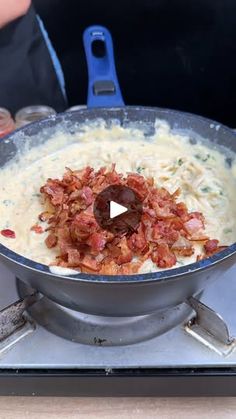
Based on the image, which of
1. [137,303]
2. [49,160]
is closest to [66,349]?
[137,303]

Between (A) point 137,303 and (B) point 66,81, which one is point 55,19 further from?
(A) point 137,303

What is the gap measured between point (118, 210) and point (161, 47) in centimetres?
143

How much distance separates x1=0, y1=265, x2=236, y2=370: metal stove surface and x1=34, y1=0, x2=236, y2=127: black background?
1477mm

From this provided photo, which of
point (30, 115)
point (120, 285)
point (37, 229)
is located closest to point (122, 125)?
point (37, 229)

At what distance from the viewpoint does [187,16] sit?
2.23 m

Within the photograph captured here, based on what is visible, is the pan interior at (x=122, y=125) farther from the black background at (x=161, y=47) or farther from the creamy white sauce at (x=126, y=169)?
the black background at (x=161, y=47)

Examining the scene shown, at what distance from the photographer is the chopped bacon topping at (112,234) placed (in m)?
1.03

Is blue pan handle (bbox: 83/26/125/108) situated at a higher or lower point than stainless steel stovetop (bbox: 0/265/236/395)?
higher

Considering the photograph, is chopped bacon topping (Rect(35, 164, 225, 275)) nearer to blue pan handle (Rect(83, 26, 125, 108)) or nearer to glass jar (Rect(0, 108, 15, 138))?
blue pan handle (Rect(83, 26, 125, 108))

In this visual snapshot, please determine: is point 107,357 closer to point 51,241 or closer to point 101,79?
point 51,241

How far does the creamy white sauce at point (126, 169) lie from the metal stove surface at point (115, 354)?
169 mm

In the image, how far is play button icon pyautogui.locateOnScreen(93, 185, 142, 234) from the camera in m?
1.05

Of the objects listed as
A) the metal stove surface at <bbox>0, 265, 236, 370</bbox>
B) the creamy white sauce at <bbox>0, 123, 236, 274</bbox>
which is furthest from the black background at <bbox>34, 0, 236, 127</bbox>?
the metal stove surface at <bbox>0, 265, 236, 370</bbox>

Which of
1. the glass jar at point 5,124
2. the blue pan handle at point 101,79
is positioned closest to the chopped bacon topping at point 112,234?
the blue pan handle at point 101,79
